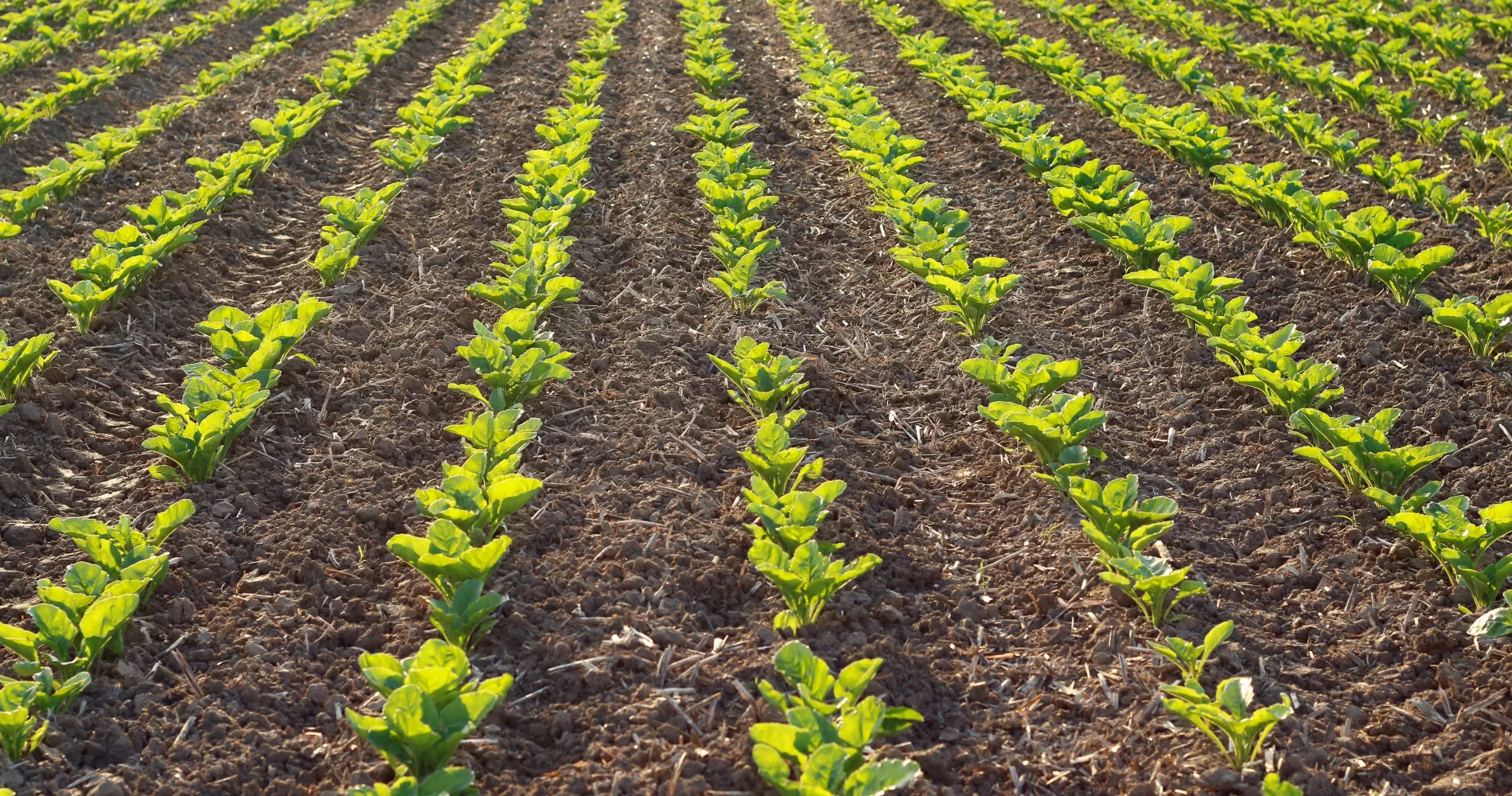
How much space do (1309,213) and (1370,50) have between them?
487 cm

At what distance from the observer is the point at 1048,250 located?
6.66 meters

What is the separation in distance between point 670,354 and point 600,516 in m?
1.34

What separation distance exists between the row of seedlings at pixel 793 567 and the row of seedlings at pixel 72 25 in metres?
7.43

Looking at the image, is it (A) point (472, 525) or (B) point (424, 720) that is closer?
(B) point (424, 720)

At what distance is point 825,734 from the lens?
9.75ft

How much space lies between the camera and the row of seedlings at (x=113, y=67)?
27.3 ft

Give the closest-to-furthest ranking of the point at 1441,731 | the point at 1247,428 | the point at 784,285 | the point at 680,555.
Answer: the point at 1441,731 → the point at 680,555 → the point at 1247,428 → the point at 784,285

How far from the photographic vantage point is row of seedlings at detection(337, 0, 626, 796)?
298 centimetres

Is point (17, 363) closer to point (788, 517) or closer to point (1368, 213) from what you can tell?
point (788, 517)

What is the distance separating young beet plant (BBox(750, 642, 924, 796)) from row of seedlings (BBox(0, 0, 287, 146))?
7.50 meters

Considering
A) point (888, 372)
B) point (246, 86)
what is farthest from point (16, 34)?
point (888, 372)

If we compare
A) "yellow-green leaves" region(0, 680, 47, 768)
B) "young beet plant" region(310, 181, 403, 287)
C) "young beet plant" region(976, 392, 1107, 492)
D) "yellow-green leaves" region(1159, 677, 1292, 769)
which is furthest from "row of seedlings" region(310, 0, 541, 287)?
"yellow-green leaves" region(1159, 677, 1292, 769)

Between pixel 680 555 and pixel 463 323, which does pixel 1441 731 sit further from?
pixel 463 323

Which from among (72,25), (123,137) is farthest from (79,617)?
(72,25)
